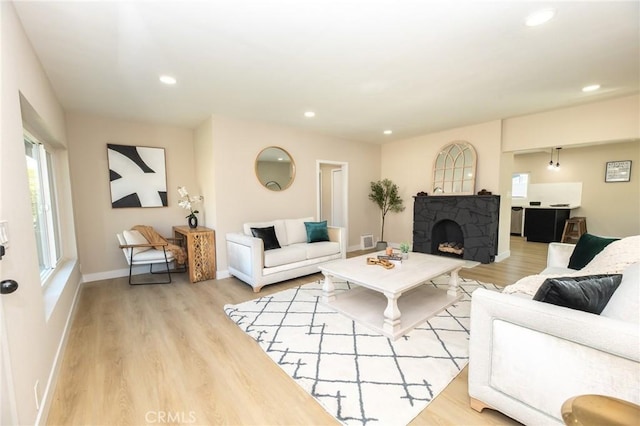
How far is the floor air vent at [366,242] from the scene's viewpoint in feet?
20.0

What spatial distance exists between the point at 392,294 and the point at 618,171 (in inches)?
278

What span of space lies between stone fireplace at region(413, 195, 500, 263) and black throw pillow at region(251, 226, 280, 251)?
10.3ft

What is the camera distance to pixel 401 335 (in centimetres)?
232

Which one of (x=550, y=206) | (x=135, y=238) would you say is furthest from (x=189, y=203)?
(x=550, y=206)

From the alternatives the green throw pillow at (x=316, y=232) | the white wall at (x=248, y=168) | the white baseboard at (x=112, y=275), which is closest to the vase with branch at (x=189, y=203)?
the white wall at (x=248, y=168)

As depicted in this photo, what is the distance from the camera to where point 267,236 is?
12.7 feet

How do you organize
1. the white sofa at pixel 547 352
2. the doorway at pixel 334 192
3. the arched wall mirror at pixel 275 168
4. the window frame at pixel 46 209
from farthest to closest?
1. the doorway at pixel 334 192
2. the arched wall mirror at pixel 275 168
3. the window frame at pixel 46 209
4. the white sofa at pixel 547 352

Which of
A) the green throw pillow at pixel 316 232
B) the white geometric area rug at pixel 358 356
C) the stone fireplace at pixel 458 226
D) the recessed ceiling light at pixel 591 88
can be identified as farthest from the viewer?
the stone fireplace at pixel 458 226

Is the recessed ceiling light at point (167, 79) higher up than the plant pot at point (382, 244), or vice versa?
the recessed ceiling light at point (167, 79)

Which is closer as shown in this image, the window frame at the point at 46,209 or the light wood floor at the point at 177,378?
the light wood floor at the point at 177,378

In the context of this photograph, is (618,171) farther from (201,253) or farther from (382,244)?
(201,253)

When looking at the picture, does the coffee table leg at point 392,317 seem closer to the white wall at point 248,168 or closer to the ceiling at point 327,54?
the ceiling at point 327,54

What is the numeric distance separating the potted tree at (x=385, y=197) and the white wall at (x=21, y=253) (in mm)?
5266

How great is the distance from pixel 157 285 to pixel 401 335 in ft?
10.8
